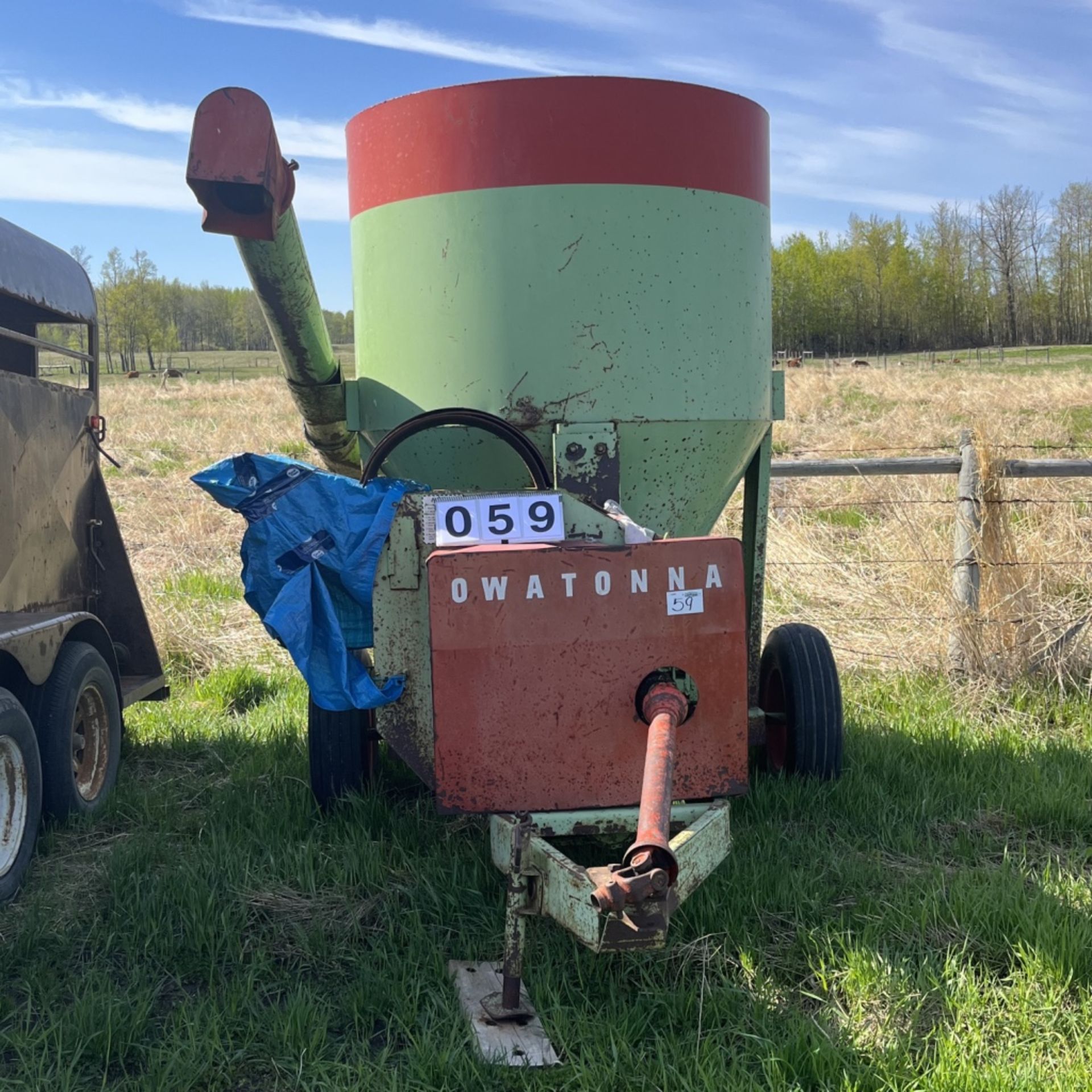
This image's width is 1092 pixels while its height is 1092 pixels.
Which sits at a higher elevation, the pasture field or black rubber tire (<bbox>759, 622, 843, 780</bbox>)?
black rubber tire (<bbox>759, 622, 843, 780</bbox>)

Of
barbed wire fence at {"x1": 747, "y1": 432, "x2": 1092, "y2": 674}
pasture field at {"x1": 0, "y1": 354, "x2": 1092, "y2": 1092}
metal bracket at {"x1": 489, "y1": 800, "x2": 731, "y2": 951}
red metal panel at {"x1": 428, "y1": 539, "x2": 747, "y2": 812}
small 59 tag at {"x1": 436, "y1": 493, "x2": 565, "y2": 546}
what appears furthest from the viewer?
barbed wire fence at {"x1": 747, "y1": 432, "x2": 1092, "y2": 674}

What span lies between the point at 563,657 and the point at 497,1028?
101 centimetres

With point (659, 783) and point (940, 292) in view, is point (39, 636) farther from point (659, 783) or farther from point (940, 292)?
point (940, 292)

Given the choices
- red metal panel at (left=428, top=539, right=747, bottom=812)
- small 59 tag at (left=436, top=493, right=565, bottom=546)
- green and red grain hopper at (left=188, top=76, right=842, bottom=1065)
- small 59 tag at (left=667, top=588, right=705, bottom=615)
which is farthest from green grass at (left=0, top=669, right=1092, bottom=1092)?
small 59 tag at (left=436, top=493, right=565, bottom=546)

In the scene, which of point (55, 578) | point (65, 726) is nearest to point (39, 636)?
point (65, 726)

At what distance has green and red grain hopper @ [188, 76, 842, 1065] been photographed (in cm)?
311

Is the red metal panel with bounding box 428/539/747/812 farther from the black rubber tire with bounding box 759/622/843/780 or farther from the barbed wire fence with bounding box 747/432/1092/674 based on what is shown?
the barbed wire fence with bounding box 747/432/1092/674

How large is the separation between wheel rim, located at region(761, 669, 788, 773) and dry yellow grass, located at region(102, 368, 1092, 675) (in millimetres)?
1617

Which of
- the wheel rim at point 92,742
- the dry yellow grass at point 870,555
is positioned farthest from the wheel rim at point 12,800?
the dry yellow grass at point 870,555

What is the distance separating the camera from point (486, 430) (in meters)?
3.72

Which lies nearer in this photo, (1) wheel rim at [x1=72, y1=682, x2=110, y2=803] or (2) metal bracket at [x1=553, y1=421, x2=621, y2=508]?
(2) metal bracket at [x1=553, y1=421, x2=621, y2=508]

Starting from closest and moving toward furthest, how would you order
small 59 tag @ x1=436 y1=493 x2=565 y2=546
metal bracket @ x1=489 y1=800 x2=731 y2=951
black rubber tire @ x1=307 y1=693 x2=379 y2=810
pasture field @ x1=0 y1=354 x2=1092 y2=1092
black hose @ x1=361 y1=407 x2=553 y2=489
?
metal bracket @ x1=489 y1=800 x2=731 y2=951 < pasture field @ x1=0 y1=354 x2=1092 y2=1092 < small 59 tag @ x1=436 y1=493 x2=565 y2=546 < black hose @ x1=361 y1=407 x2=553 y2=489 < black rubber tire @ x1=307 y1=693 x2=379 y2=810

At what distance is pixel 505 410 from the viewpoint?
3738 mm

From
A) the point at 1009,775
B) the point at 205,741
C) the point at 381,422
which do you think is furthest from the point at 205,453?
the point at 1009,775
